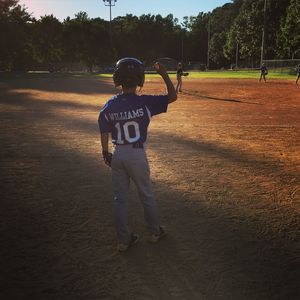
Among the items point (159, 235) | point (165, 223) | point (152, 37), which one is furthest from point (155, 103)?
point (152, 37)

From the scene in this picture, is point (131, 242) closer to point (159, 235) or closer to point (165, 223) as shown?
point (159, 235)

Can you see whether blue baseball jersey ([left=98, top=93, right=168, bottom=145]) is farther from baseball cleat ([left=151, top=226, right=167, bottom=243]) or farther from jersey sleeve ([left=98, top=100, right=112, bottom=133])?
baseball cleat ([left=151, top=226, right=167, bottom=243])

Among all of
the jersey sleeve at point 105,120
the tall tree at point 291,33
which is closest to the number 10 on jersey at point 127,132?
the jersey sleeve at point 105,120

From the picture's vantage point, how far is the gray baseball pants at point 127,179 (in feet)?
13.9

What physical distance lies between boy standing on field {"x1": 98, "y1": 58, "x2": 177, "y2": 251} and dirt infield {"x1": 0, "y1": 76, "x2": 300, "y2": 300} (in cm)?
60

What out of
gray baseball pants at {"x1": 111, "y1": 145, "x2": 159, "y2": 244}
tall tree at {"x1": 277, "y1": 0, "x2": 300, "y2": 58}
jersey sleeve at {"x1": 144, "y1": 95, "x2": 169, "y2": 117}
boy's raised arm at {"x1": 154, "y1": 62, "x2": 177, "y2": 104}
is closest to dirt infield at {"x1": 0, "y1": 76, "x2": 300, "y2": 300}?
gray baseball pants at {"x1": 111, "y1": 145, "x2": 159, "y2": 244}

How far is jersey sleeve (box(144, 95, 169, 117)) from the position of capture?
429cm

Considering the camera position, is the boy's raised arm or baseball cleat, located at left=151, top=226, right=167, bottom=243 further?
baseball cleat, located at left=151, top=226, right=167, bottom=243

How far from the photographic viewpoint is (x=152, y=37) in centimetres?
12238

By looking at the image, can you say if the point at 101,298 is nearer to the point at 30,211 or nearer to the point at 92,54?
the point at 30,211

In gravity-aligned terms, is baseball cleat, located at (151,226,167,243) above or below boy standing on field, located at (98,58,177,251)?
below

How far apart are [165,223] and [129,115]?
1.58 m

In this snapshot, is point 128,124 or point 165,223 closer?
point 128,124

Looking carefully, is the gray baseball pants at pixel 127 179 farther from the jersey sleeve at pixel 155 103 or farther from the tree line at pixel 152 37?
the tree line at pixel 152 37
